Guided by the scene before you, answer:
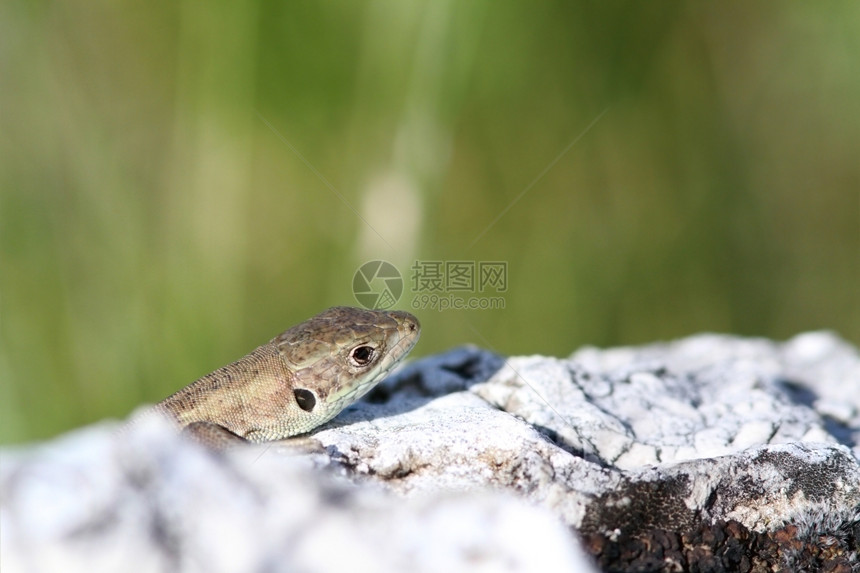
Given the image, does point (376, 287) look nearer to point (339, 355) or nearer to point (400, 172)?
point (339, 355)

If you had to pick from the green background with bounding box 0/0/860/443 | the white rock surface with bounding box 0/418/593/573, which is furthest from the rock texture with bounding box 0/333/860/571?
the green background with bounding box 0/0/860/443

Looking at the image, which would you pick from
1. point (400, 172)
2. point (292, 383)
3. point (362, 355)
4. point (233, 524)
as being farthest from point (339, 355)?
point (400, 172)

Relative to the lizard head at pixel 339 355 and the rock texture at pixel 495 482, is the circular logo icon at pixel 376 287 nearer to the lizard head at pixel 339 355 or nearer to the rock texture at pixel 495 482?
the rock texture at pixel 495 482

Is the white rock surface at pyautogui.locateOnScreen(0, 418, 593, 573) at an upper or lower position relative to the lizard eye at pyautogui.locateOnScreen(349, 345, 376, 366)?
upper

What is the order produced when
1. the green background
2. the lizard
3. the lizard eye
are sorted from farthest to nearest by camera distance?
the green background → the lizard eye → the lizard

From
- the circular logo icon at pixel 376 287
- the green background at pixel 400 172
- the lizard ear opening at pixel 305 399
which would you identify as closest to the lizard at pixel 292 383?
the lizard ear opening at pixel 305 399

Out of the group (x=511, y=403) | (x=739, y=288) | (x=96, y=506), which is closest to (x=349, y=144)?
(x=511, y=403)

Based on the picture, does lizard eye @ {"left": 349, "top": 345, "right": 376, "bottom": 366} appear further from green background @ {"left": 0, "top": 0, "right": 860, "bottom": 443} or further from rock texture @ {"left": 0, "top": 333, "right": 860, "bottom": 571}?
green background @ {"left": 0, "top": 0, "right": 860, "bottom": 443}

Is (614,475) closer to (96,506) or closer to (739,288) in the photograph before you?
(96,506)
